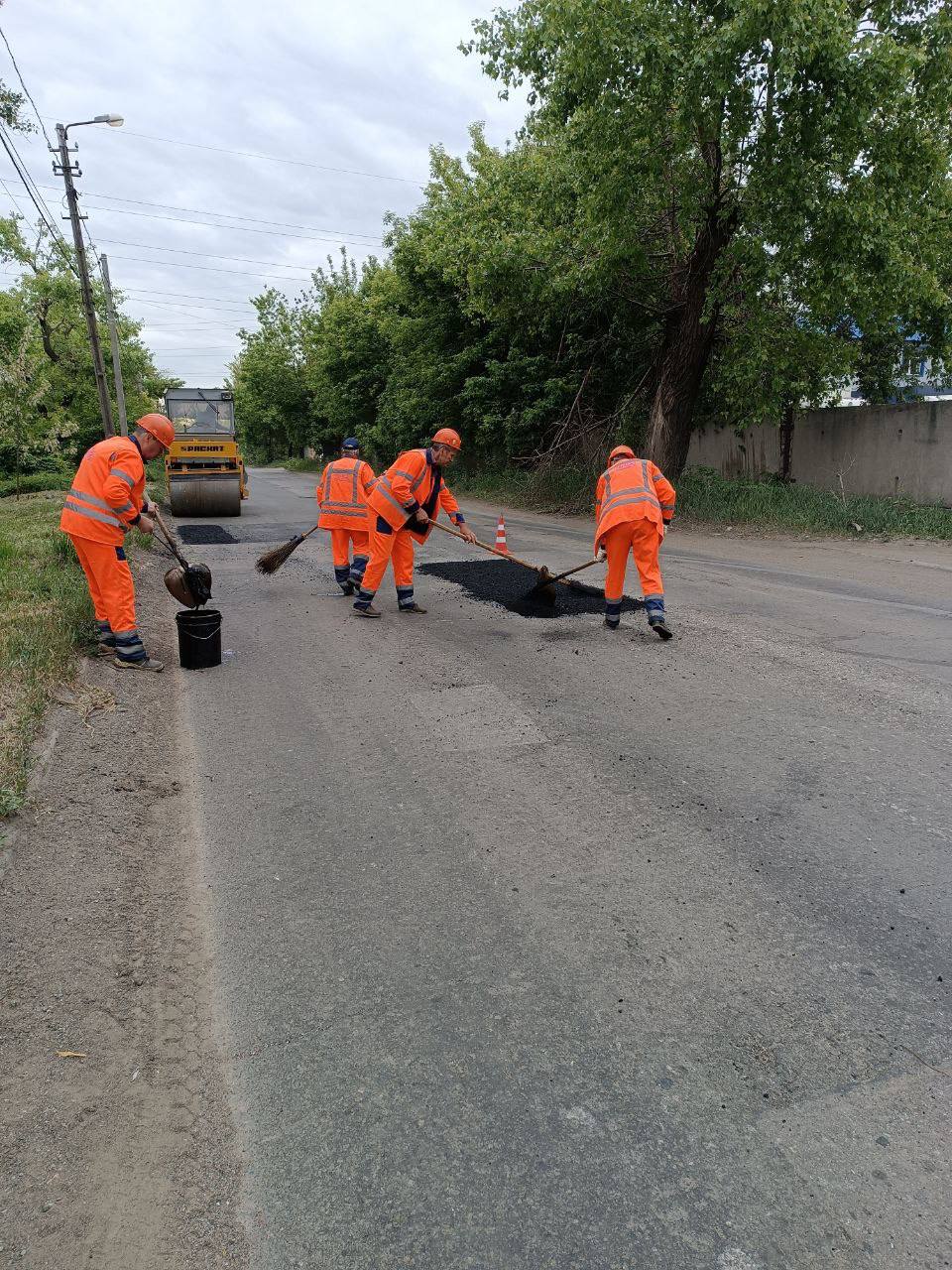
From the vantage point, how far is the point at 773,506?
1475cm

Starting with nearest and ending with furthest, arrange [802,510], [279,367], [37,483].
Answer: [802,510] < [37,483] < [279,367]

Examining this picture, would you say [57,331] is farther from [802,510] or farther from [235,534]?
[802,510]

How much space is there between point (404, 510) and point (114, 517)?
2649 millimetres

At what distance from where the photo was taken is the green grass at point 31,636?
4156 mm

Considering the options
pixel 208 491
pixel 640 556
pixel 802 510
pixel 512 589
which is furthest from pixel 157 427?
pixel 208 491

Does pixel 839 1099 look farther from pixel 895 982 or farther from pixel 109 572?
pixel 109 572

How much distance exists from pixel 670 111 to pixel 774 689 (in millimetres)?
10021

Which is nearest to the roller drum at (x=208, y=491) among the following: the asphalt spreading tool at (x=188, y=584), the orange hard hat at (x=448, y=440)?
the orange hard hat at (x=448, y=440)

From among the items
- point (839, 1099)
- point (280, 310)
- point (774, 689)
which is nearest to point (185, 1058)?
point (839, 1099)

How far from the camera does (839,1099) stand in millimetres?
2164

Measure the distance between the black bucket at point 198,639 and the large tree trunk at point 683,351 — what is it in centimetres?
1058

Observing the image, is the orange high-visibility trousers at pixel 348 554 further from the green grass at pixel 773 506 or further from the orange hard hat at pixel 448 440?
the green grass at pixel 773 506

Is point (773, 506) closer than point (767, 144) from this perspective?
No

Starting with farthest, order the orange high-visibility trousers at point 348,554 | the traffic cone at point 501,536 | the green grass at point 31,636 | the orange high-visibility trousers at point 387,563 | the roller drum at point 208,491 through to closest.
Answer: the roller drum at point 208,491, the traffic cone at point 501,536, the orange high-visibility trousers at point 348,554, the orange high-visibility trousers at point 387,563, the green grass at point 31,636
